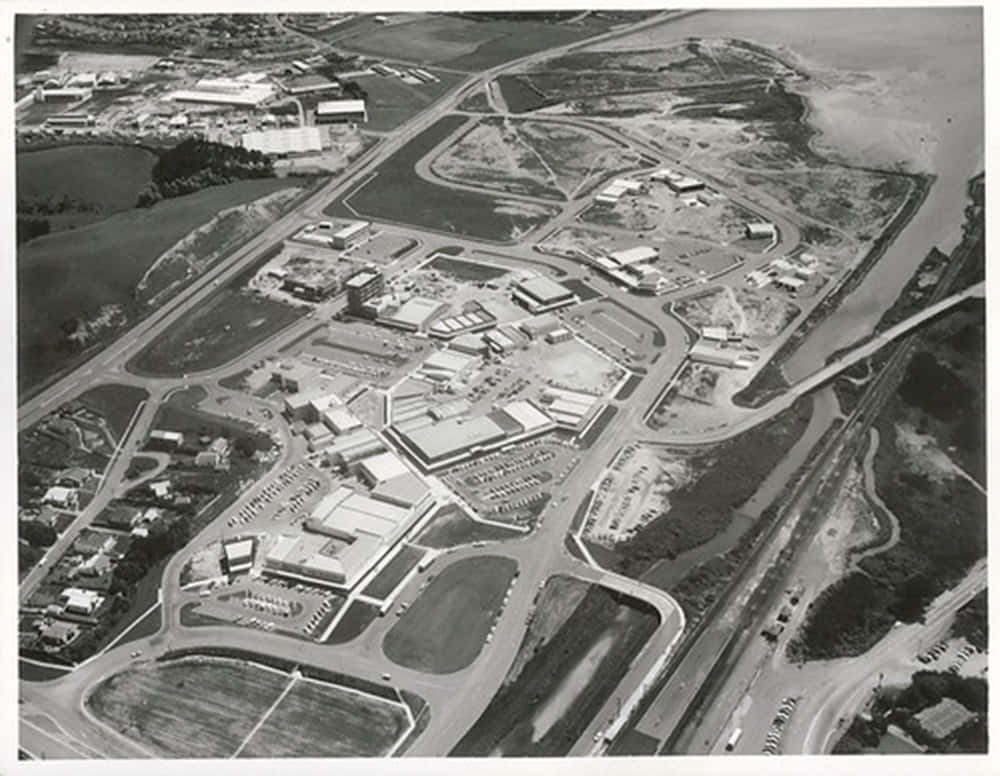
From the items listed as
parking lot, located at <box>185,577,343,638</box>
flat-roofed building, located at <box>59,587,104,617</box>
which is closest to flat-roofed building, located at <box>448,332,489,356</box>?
parking lot, located at <box>185,577,343,638</box>

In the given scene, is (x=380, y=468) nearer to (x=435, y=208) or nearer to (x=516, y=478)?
(x=516, y=478)

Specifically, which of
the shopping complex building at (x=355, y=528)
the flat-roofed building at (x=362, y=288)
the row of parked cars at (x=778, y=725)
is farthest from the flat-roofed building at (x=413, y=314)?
the row of parked cars at (x=778, y=725)

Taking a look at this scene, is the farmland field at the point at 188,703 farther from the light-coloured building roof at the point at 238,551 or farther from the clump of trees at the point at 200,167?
the clump of trees at the point at 200,167

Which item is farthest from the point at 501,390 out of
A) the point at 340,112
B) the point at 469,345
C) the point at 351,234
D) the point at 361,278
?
the point at 340,112

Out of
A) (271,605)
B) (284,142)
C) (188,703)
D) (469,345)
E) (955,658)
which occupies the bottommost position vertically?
(188,703)

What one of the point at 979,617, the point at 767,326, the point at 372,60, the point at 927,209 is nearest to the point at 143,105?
the point at 372,60

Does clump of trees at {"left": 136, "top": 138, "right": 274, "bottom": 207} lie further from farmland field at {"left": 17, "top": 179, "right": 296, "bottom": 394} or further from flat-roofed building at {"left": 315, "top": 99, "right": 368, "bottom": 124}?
flat-roofed building at {"left": 315, "top": 99, "right": 368, "bottom": 124}

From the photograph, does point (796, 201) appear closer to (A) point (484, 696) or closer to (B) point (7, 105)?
(A) point (484, 696)
